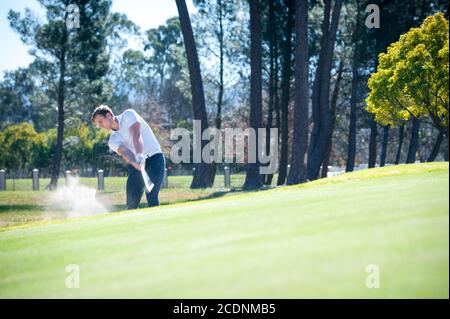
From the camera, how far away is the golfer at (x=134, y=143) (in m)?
9.83

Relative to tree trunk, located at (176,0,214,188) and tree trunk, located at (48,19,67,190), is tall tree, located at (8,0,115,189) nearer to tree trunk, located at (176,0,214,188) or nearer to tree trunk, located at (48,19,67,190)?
tree trunk, located at (48,19,67,190)

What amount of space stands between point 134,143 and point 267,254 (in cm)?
571

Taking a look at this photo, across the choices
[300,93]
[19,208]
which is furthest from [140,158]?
[300,93]

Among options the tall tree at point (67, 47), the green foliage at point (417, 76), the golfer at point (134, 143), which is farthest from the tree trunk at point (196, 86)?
the golfer at point (134, 143)

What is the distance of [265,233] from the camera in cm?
533

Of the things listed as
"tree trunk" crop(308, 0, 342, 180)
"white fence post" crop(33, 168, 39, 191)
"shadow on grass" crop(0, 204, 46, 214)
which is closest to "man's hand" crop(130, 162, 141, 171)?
→ "shadow on grass" crop(0, 204, 46, 214)

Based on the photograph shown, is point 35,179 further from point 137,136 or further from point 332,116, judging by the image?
point 137,136

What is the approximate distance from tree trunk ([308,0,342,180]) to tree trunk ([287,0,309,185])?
2.50 meters

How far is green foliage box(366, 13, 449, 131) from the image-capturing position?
56.5ft

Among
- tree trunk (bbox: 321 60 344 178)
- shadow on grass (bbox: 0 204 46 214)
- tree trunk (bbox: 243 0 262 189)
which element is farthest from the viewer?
tree trunk (bbox: 321 60 344 178)

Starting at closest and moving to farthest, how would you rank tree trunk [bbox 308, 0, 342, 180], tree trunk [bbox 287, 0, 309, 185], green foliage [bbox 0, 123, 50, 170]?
tree trunk [bbox 287, 0, 309, 185] < tree trunk [bbox 308, 0, 342, 180] < green foliage [bbox 0, 123, 50, 170]

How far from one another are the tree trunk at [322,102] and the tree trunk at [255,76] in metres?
2.44
